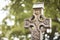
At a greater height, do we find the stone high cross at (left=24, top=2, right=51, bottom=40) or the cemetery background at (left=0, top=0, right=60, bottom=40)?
the cemetery background at (left=0, top=0, right=60, bottom=40)

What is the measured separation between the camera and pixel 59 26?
15578mm

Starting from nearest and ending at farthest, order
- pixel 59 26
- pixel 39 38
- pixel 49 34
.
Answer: pixel 39 38
pixel 59 26
pixel 49 34

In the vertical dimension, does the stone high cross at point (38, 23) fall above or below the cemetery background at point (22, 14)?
below

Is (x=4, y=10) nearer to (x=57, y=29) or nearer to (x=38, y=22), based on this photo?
(x=57, y=29)

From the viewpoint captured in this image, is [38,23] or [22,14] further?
[22,14]

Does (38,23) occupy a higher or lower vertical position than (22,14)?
lower

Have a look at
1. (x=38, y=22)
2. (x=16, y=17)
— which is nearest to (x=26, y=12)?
(x=16, y=17)

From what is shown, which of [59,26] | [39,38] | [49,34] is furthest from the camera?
[49,34]

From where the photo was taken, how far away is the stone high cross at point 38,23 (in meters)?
10.3

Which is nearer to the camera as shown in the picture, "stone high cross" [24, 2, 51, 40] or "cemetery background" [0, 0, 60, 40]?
"stone high cross" [24, 2, 51, 40]

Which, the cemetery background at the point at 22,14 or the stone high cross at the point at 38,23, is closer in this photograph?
the stone high cross at the point at 38,23

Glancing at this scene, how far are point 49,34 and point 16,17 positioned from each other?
1.86 m

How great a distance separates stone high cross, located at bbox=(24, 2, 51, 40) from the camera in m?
10.3

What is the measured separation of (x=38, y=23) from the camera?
34.6 feet
